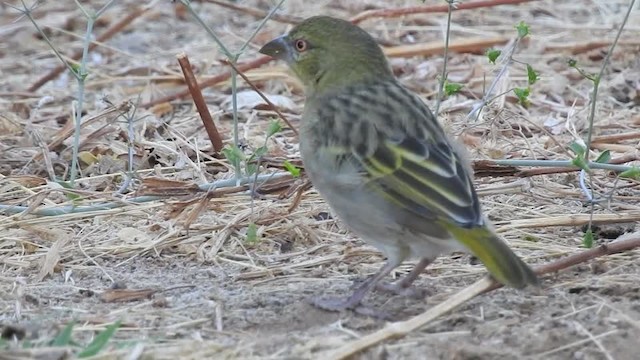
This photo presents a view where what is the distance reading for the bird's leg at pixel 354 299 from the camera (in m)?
4.54

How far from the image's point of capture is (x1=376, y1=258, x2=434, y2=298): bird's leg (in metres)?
4.75

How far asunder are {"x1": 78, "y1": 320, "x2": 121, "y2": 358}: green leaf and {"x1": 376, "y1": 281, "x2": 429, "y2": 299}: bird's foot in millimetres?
1101

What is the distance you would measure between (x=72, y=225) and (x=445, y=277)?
5.62 ft

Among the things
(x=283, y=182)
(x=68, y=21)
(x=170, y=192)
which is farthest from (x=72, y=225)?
(x=68, y=21)

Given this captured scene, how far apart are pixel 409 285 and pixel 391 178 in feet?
1.69

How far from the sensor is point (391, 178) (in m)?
4.48

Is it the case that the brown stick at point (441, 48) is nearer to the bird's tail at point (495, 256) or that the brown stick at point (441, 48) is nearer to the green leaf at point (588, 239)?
the green leaf at point (588, 239)

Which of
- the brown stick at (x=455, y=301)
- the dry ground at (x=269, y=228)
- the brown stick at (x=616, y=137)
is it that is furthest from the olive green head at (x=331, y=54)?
the brown stick at (x=616, y=137)

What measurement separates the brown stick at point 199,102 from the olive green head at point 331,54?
97 centimetres

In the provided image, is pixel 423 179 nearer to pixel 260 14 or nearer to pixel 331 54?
pixel 331 54

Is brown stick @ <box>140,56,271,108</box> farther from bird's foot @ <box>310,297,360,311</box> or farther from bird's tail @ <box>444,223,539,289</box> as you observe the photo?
bird's tail @ <box>444,223,539,289</box>

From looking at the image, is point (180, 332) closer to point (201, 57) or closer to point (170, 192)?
point (170, 192)

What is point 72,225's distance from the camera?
5715mm

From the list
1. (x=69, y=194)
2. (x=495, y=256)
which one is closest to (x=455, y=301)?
(x=495, y=256)
